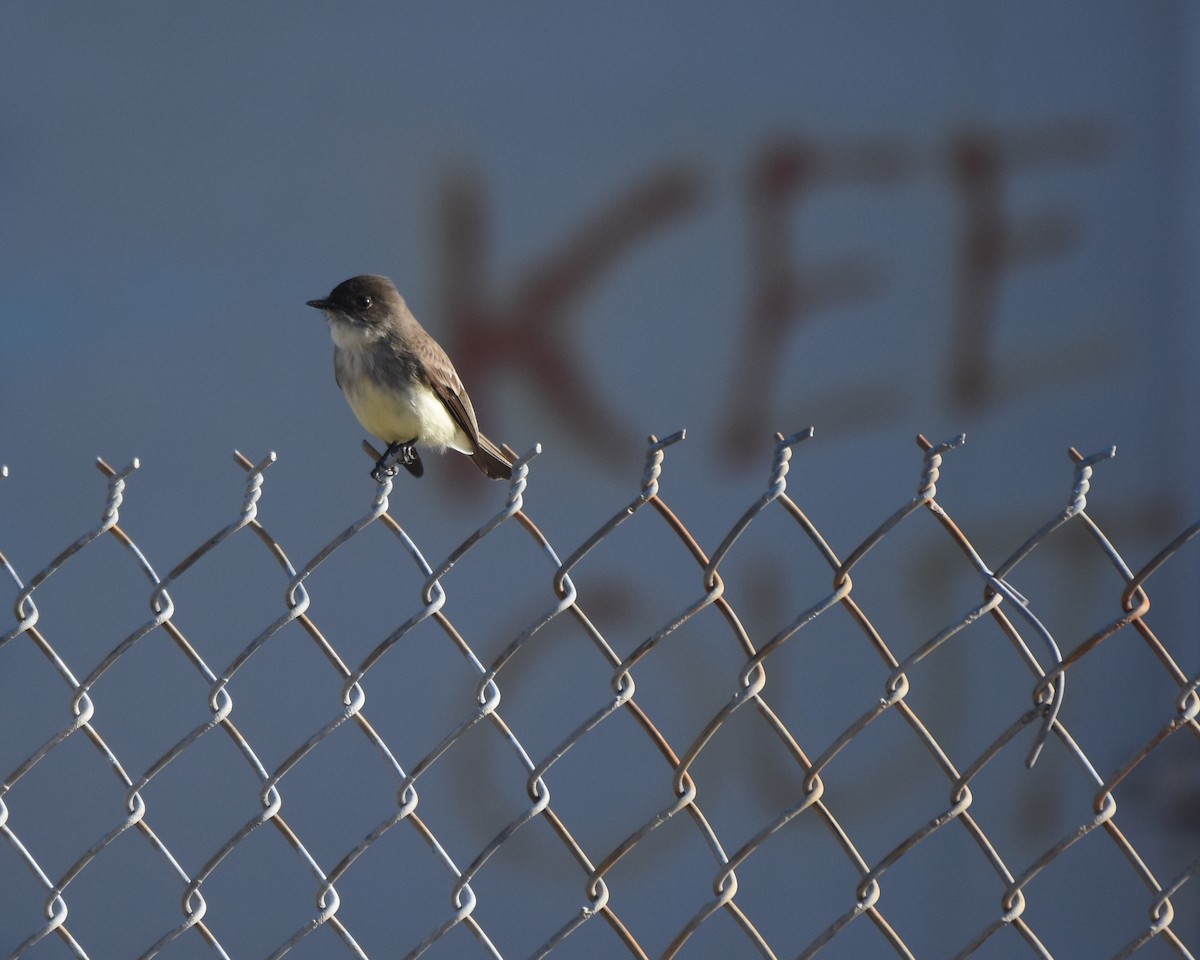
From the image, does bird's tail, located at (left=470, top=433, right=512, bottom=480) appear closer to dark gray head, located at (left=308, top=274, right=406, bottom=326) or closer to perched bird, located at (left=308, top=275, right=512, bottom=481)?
perched bird, located at (left=308, top=275, right=512, bottom=481)

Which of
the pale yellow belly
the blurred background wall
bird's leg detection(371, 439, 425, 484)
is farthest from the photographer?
the blurred background wall

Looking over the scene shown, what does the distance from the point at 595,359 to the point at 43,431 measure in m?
1.31

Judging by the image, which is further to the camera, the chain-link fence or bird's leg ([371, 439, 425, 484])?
the chain-link fence

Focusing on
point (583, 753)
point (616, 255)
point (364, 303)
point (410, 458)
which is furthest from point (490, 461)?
point (583, 753)

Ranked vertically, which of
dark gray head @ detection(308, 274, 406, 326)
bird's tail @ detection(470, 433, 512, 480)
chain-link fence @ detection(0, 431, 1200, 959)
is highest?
dark gray head @ detection(308, 274, 406, 326)

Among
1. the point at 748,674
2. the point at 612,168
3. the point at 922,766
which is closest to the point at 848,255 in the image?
the point at 612,168

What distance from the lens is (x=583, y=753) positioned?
3527mm

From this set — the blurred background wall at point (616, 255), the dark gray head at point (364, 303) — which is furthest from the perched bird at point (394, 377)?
the blurred background wall at point (616, 255)

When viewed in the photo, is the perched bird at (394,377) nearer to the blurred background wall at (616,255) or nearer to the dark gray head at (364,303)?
the dark gray head at (364,303)

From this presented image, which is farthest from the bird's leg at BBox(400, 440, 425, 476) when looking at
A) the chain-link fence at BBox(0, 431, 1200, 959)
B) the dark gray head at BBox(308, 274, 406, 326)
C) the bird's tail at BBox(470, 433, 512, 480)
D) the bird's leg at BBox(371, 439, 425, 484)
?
the chain-link fence at BBox(0, 431, 1200, 959)

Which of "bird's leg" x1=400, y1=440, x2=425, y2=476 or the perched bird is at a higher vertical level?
the perched bird

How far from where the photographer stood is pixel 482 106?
3.38 metres

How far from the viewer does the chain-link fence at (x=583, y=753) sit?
135 inches

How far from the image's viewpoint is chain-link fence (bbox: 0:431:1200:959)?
3420 mm
